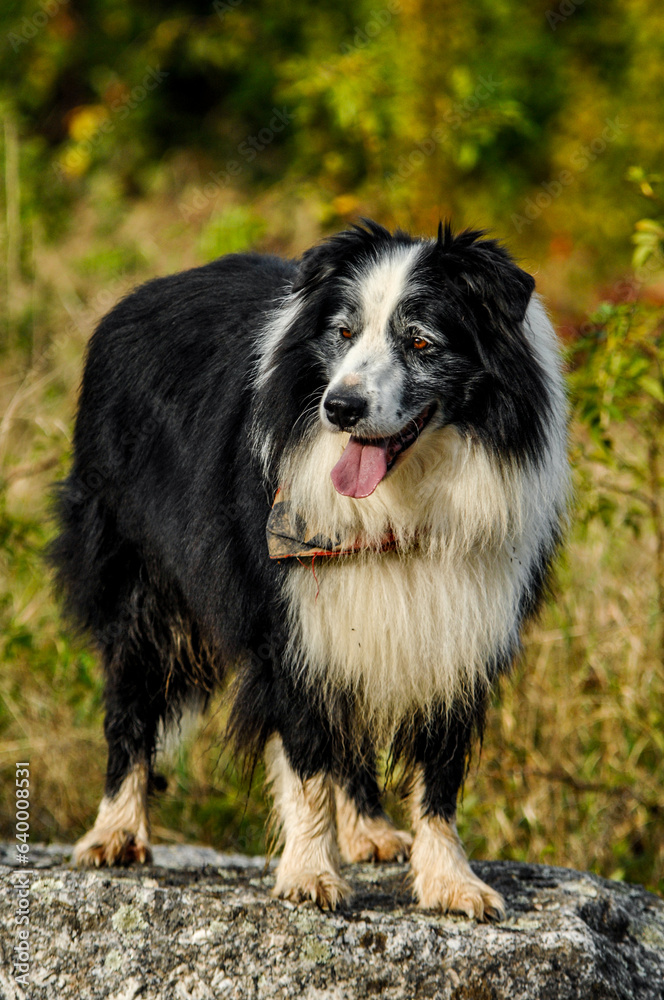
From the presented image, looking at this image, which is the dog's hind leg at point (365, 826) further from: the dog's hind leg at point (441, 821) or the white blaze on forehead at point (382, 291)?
the white blaze on forehead at point (382, 291)

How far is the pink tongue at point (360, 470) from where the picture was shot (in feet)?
8.93

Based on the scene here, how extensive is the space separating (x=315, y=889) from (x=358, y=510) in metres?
1.12

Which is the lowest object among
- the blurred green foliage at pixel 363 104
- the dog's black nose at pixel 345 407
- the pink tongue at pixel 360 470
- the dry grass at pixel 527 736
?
the dry grass at pixel 527 736

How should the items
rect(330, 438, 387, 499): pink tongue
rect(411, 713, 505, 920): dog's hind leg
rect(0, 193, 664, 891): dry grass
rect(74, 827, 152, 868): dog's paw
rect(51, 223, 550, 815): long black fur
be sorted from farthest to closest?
rect(0, 193, 664, 891): dry grass < rect(74, 827, 152, 868): dog's paw < rect(411, 713, 505, 920): dog's hind leg < rect(51, 223, 550, 815): long black fur < rect(330, 438, 387, 499): pink tongue

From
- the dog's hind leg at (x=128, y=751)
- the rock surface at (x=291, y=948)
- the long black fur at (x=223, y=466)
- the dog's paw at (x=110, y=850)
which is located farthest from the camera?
the dog's hind leg at (x=128, y=751)

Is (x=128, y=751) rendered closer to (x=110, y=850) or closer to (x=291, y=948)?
(x=110, y=850)

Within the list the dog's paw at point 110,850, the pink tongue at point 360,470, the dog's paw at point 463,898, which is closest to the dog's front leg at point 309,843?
the dog's paw at point 463,898

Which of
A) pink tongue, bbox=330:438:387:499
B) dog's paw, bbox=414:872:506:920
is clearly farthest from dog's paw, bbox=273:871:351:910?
A: pink tongue, bbox=330:438:387:499

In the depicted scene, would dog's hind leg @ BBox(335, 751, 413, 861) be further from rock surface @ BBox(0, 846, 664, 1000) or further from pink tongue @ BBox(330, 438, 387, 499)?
pink tongue @ BBox(330, 438, 387, 499)

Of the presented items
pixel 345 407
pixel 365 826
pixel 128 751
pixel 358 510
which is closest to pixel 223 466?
pixel 358 510

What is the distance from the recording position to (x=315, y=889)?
2.90 metres

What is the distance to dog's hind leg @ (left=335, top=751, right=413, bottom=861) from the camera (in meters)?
3.56

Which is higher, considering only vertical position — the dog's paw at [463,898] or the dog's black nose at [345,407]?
the dog's black nose at [345,407]

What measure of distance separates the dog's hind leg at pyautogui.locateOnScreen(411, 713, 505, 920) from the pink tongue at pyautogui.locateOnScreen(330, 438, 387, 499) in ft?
2.68
